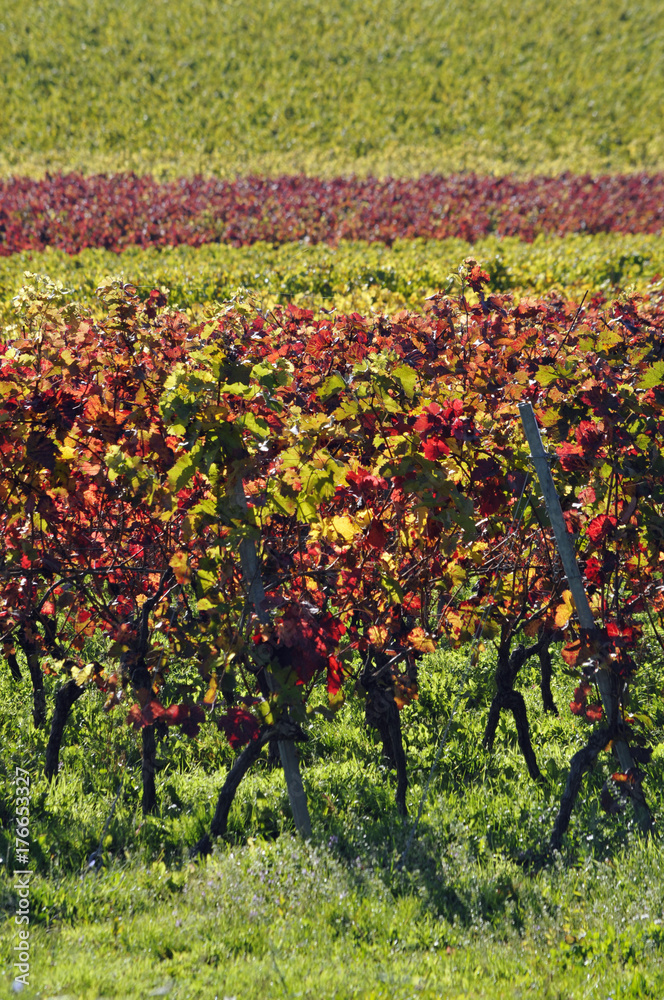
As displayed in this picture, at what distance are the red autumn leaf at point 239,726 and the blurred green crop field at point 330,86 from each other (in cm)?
2190

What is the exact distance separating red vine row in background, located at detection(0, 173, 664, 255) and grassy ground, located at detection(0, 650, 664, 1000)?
13117mm

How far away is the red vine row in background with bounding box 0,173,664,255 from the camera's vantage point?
15.6 m

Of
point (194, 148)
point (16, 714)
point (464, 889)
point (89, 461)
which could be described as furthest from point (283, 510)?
point (194, 148)

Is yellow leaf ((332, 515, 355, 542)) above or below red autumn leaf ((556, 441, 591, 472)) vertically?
below

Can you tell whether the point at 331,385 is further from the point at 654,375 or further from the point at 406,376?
the point at 654,375

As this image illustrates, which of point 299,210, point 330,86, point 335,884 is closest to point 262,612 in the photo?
point 335,884

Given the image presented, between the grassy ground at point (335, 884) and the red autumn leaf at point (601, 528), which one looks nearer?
the grassy ground at point (335, 884)

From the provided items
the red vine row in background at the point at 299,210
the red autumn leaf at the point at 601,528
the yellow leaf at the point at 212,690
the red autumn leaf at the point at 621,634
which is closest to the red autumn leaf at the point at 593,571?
the red autumn leaf at the point at 601,528

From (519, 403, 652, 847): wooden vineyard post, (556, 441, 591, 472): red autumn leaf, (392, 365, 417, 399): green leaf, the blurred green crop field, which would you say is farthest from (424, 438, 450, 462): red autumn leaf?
the blurred green crop field

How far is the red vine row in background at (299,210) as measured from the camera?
1561cm

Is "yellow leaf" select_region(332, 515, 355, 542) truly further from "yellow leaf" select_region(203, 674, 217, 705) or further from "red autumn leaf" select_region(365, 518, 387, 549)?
"yellow leaf" select_region(203, 674, 217, 705)

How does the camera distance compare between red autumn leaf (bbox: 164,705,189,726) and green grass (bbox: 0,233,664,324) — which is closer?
red autumn leaf (bbox: 164,705,189,726)

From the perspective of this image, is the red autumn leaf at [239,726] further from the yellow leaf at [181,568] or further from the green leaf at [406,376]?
the green leaf at [406,376]

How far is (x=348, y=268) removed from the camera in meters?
10.8
